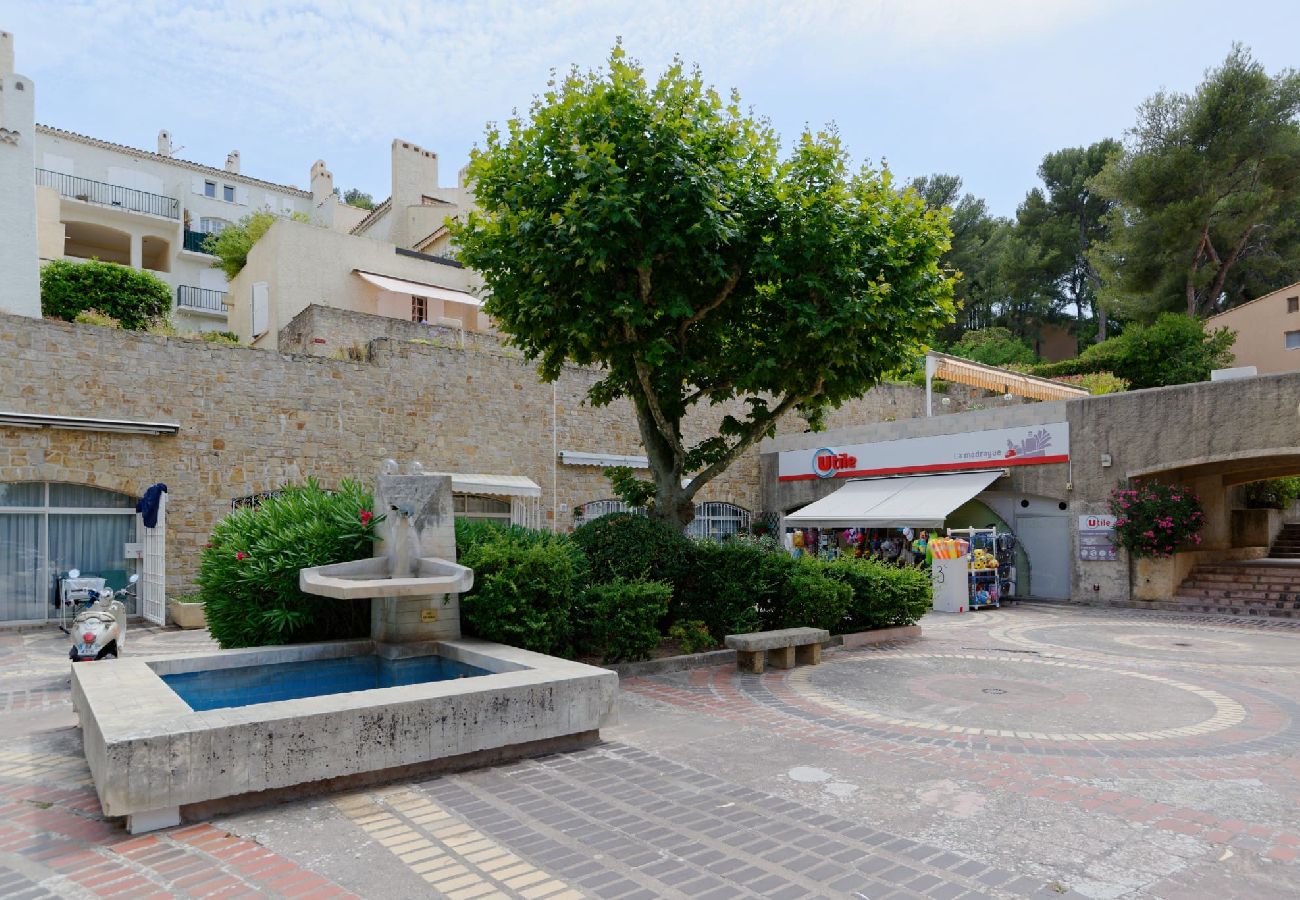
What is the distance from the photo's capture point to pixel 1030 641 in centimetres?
1223

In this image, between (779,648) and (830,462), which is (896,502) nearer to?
(830,462)

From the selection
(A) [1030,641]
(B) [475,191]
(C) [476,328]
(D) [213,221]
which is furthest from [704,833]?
(D) [213,221]

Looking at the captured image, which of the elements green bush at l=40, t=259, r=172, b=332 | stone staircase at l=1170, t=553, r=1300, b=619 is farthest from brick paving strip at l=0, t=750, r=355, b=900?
green bush at l=40, t=259, r=172, b=332

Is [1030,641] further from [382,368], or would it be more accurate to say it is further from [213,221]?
[213,221]

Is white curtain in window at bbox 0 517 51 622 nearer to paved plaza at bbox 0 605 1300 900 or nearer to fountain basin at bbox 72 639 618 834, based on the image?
paved plaza at bbox 0 605 1300 900

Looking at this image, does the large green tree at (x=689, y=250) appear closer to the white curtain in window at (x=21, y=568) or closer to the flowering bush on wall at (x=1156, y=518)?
the flowering bush on wall at (x=1156, y=518)

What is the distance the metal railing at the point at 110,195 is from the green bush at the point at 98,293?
12.0 m

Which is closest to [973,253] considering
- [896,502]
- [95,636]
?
[896,502]

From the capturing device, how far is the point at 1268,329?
30625mm

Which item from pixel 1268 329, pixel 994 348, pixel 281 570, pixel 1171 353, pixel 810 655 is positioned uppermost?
pixel 994 348

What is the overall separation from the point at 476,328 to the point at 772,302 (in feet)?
64.0

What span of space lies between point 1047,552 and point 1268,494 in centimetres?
907

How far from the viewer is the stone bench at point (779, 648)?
907 centimetres

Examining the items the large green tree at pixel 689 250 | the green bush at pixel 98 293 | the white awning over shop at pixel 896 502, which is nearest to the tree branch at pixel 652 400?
the large green tree at pixel 689 250
